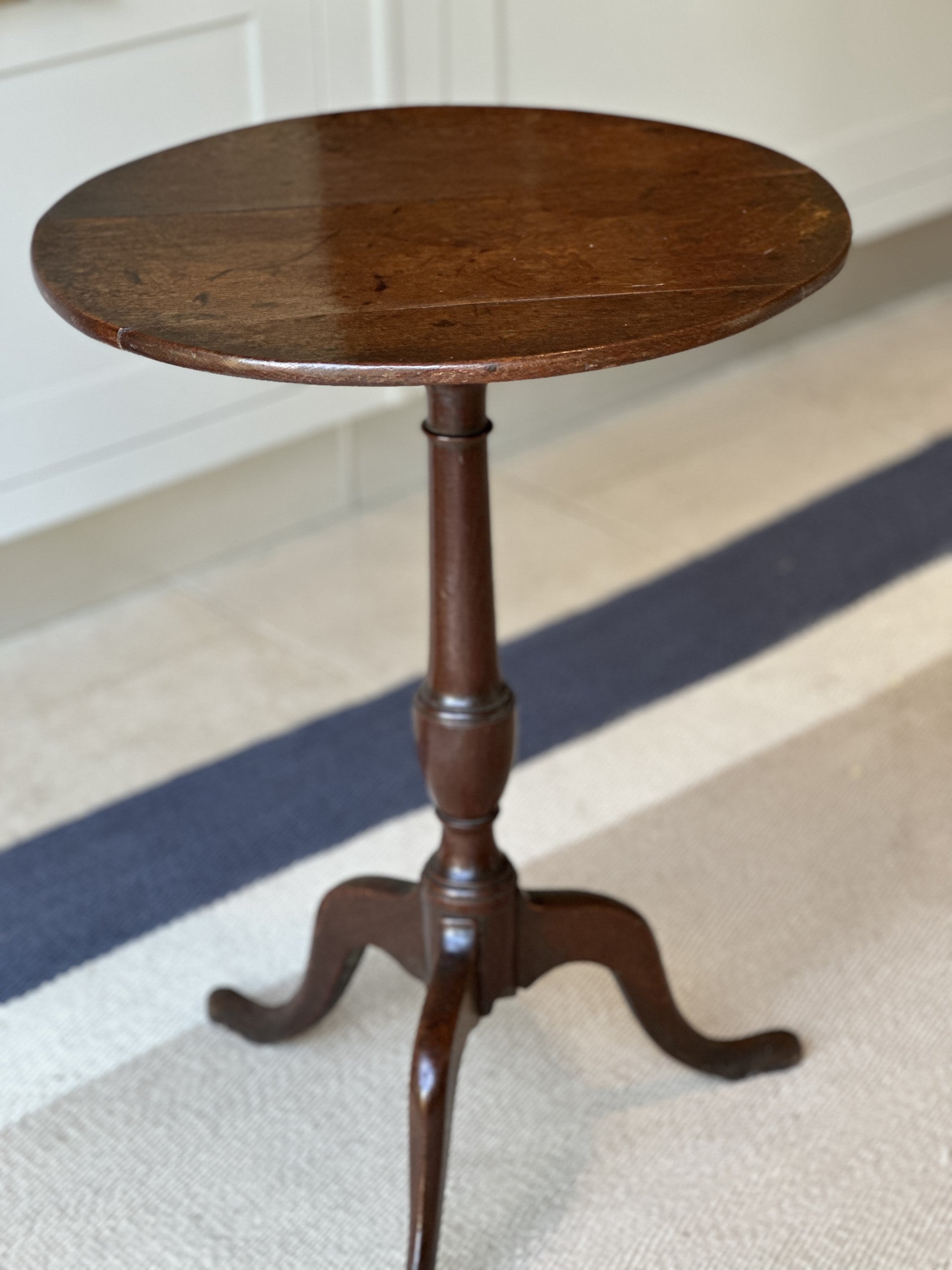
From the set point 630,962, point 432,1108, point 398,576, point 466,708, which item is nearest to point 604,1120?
point 630,962

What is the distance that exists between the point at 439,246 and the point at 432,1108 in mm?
619

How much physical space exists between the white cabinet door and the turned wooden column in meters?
0.89

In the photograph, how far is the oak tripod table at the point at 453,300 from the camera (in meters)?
0.89

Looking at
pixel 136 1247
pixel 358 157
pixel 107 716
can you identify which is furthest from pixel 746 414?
pixel 136 1247

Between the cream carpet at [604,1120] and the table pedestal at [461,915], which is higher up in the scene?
the table pedestal at [461,915]

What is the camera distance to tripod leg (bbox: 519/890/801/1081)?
49.5 inches

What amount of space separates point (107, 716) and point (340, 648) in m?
0.32

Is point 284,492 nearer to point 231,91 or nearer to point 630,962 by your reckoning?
point 231,91

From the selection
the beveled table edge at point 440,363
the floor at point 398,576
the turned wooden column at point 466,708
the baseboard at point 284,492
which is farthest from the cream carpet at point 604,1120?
the baseboard at point 284,492

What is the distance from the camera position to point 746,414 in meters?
2.66

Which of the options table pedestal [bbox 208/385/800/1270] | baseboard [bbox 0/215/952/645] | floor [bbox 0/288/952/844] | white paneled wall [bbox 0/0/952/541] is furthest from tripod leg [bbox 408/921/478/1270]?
baseboard [bbox 0/215/952/645]

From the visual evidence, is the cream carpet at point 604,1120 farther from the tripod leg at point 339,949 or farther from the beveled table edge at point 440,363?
the beveled table edge at point 440,363

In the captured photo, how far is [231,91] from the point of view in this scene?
1.88 m

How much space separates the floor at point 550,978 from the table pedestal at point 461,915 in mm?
75
